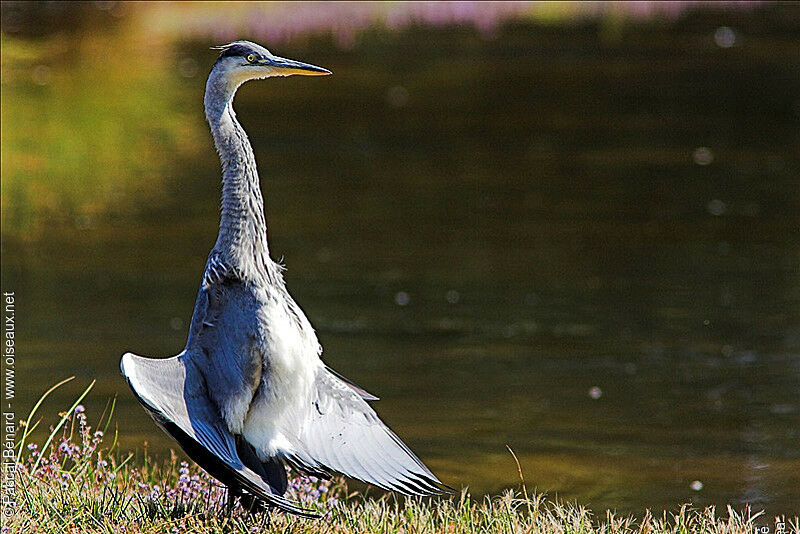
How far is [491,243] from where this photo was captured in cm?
1087

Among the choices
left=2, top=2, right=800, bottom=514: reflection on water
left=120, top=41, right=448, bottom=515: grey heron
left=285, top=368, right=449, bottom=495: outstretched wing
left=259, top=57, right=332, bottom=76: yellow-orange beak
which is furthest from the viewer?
left=2, top=2, right=800, bottom=514: reflection on water

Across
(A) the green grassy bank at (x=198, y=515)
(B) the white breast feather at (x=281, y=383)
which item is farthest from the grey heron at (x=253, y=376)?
(A) the green grassy bank at (x=198, y=515)

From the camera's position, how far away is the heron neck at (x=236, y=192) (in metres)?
5.04

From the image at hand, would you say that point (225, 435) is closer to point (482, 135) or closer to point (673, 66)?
point (482, 135)

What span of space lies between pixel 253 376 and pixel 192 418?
0.24 m

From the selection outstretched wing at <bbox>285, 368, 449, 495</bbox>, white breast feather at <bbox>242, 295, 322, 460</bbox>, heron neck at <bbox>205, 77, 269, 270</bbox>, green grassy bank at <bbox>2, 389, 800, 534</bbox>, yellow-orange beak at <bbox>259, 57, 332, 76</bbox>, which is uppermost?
yellow-orange beak at <bbox>259, 57, 332, 76</bbox>

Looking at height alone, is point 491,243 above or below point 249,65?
below

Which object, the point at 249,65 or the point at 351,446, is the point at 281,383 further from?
the point at 249,65

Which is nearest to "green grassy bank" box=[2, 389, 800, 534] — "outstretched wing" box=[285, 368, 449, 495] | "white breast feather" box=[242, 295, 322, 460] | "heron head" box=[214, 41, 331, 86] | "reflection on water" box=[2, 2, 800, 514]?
"outstretched wing" box=[285, 368, 449, 495]

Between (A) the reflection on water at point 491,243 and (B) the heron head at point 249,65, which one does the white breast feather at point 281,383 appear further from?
(A) the reflection on water at point 491,243

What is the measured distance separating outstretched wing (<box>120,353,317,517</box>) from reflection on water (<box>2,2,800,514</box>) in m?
1.87

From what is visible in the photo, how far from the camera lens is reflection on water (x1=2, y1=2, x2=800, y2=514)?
7320mm

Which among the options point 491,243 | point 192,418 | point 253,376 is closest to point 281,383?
point 253,376

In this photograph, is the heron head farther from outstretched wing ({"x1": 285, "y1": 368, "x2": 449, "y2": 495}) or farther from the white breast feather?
outstretched wing ({"x1": 285, "y1": 368, "x2": 449, "y2": 495})
